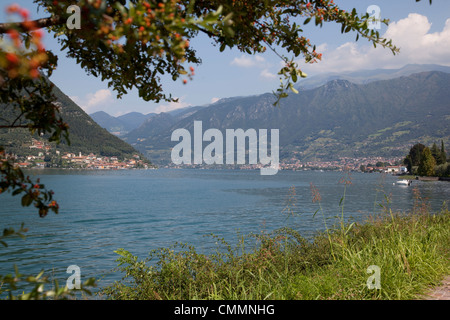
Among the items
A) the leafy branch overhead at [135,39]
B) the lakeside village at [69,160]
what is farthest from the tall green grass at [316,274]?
the lakeside village at [69,160]

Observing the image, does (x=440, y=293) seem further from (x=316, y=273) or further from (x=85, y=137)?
(x=85, y=137)

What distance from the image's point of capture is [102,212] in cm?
4250

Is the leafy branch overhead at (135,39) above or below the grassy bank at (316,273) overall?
above

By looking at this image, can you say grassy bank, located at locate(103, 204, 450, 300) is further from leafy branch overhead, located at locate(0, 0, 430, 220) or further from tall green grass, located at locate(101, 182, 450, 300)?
leafy branch overhead, located at locate(0, 0, 430, 220)

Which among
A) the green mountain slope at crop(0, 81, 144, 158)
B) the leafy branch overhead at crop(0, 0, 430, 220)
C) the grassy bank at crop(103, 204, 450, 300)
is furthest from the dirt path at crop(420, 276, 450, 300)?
the green mountain slope at crop(0, 81, 144, 158)

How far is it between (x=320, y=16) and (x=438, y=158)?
388 ft

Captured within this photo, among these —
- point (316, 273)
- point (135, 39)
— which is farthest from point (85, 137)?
point (135, 39)

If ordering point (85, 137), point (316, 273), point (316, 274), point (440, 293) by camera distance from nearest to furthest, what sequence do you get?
1. point (440, 293)
2. point (316, 274)
3. point (316, 273)
4. point (85, 137)

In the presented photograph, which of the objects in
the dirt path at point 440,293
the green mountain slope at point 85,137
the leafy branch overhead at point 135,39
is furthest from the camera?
the green mountain slope at point 85,137

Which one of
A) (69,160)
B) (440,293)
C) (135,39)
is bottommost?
(440,293)

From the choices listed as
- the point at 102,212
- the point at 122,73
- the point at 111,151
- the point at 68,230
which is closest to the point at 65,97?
the point at 111,151

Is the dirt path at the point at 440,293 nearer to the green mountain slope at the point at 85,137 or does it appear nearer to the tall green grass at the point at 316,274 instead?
the tall green grass at the point at 316,274
